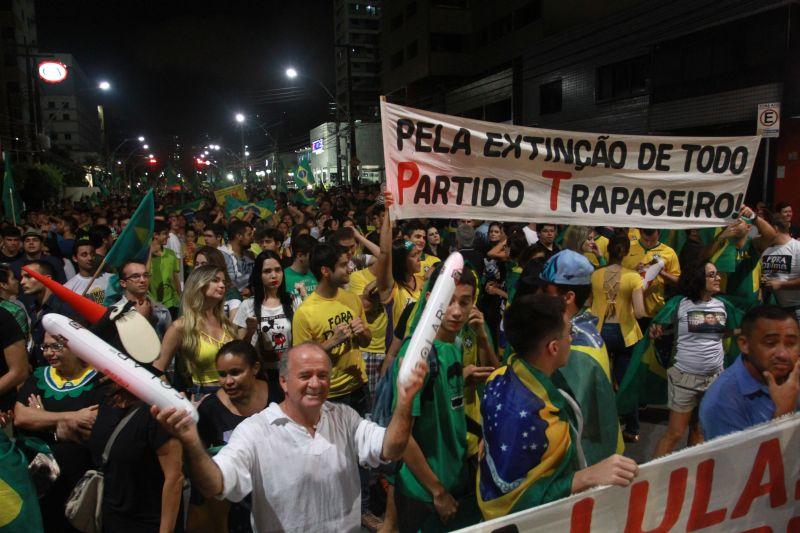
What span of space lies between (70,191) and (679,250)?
42.8m

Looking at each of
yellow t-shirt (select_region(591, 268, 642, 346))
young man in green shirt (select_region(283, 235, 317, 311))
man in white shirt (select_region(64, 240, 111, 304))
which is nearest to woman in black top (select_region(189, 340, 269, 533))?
young man in green shirt (select_region(283, 235, 317, 311))

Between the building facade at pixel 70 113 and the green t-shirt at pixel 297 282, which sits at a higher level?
the building facade at pixel 70 113

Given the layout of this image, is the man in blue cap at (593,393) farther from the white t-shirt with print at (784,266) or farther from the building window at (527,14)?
the building window at (527,14)

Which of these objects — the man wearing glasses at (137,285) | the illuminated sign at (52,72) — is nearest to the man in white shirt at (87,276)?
the man wearing glasses at (137,285)

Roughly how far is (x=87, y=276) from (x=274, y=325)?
2.73m

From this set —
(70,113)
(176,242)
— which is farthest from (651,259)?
(70,113)

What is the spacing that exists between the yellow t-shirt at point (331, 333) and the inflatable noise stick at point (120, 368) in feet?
8.35

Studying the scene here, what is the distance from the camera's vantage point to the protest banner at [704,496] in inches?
91.6

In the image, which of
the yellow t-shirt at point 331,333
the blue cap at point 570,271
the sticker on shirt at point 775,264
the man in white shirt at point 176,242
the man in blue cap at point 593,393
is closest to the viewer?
the man in blue cap at point 593,393

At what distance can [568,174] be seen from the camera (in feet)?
14.6

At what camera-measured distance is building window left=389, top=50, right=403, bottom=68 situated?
5106 centimetres

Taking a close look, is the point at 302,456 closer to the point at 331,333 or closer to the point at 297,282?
the point at 331,333

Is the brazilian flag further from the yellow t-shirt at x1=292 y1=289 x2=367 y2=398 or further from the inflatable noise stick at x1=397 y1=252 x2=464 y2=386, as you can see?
the inflatable noise stick at x1=397 y1=252 x2=464 y2=386

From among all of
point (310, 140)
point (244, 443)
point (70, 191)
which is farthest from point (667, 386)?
point (310, 140)
